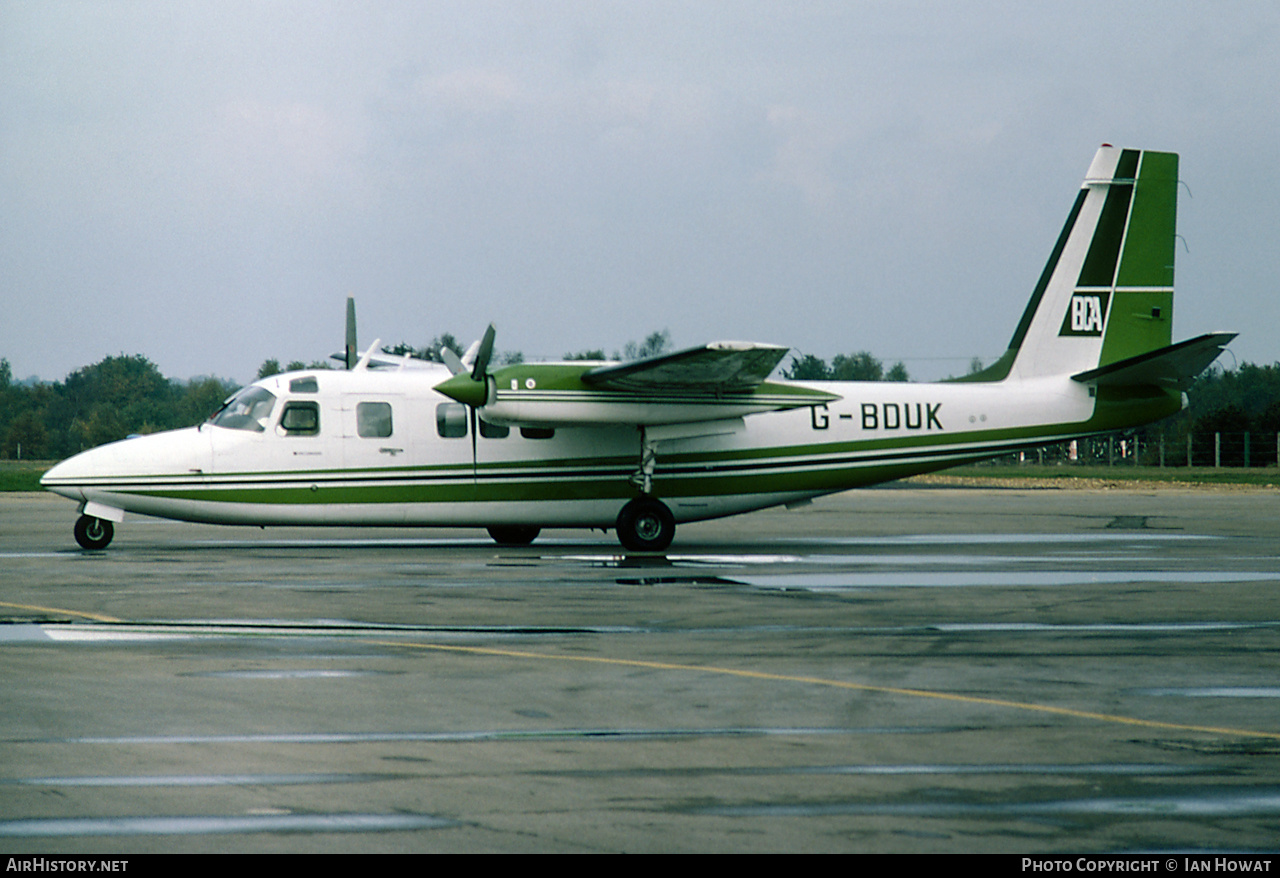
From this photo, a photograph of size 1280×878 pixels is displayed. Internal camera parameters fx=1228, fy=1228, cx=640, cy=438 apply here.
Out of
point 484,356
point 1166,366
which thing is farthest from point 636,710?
point 1166,366

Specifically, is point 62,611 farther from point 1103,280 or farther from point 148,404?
point 148,404

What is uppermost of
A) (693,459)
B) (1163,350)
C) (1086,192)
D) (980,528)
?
(1086,192)

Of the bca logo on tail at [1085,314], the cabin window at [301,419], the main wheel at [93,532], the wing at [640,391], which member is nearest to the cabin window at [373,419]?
the cabin window at [301,419]

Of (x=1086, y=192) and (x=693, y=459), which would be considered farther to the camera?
(x=1086, y=192)

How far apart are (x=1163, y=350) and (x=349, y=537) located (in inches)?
550

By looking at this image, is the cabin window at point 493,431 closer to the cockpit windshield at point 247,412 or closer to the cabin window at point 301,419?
the cabin window at point 301,419

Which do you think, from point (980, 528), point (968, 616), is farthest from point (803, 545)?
point (968, 616)

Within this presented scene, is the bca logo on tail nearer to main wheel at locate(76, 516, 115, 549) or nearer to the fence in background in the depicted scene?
main wheel at locate(76, 516, 115, 549)

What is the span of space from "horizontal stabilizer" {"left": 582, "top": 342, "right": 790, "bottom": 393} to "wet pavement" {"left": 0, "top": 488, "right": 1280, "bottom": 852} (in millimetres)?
3737

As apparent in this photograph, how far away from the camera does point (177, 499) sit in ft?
58.6

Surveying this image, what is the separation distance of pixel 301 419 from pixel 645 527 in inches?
214

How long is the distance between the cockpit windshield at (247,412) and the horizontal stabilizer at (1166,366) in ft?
42.9

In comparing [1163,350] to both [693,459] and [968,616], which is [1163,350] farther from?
[968,616]

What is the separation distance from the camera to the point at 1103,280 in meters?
21.1
